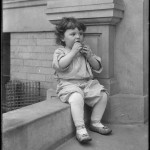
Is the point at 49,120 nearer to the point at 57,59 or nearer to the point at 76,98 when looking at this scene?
the point at 76,98

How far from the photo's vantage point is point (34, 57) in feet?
18.2

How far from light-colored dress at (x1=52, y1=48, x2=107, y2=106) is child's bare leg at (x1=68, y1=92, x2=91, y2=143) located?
129 mm

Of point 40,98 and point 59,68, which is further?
point 40,98

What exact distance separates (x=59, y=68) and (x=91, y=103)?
0.60 meters

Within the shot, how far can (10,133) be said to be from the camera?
251 centimetres

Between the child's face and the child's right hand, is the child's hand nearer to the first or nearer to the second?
the child's right hand

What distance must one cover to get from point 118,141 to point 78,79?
921mm

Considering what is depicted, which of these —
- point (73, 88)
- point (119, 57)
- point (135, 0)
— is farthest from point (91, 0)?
point (73, 88)

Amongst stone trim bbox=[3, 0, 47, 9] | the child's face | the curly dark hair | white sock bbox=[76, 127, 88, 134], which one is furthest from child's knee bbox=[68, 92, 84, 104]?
stone trim bbox=[3, 0, 47, 9]

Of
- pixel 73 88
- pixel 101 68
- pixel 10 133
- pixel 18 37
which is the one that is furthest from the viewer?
pixel 18 37

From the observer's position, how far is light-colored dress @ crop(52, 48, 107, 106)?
12.1ft

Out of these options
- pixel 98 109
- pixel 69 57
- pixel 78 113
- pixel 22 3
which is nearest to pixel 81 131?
pixel 78 113

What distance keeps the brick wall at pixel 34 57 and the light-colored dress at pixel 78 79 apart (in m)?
1.07

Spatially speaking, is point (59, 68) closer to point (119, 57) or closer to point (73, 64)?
point (73, 64)
